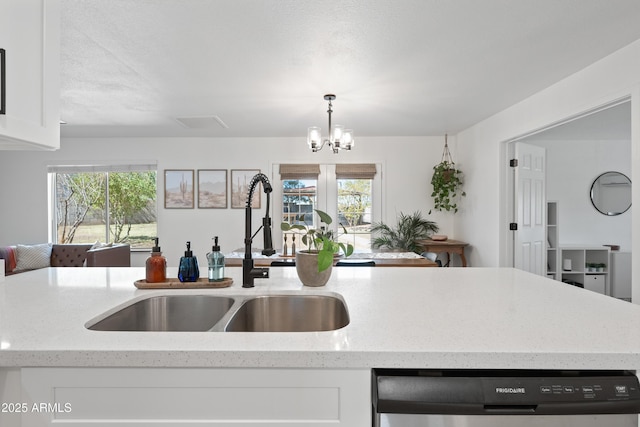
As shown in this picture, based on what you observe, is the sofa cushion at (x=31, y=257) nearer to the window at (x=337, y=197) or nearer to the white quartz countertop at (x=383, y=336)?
the window at (x=337, y=197)

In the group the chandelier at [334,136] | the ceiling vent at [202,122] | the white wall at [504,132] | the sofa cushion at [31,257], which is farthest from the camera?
the sofa cushion at [31,257]

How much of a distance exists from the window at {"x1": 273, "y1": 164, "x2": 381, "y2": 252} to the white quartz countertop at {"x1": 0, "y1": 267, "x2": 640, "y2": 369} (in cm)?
428

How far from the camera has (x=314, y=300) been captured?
1.38 m

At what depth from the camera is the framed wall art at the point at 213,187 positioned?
18.6 ft

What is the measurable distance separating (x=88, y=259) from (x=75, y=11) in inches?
139

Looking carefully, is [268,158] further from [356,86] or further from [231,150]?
[356,86]

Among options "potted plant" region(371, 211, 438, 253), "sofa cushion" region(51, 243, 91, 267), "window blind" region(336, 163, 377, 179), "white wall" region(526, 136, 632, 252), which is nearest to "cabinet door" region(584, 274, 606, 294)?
"white wall" region(526, 136, 632, 252)

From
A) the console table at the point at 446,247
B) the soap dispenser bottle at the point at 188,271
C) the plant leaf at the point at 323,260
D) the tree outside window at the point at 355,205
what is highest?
the tree outside window at the point at 355,205

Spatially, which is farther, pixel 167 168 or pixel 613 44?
pixel 167 168

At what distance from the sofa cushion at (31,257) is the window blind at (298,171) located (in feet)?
11.4

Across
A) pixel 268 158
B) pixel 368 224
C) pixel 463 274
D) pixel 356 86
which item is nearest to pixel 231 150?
pixel 268 158

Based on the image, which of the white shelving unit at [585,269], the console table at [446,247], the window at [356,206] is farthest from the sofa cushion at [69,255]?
the white shelving unit at [585,269]

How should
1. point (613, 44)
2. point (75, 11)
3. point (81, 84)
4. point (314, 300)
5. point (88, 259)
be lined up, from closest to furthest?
point (314, 300) < point (75, 11) < point (613, 44) < point (81, 84) < point (88, 259)

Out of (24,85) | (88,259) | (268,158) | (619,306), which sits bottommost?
(88,259)
